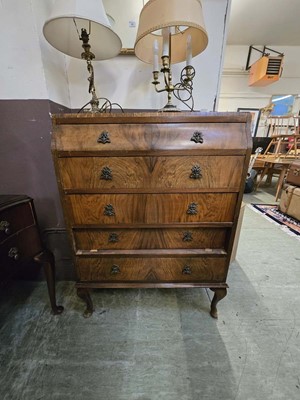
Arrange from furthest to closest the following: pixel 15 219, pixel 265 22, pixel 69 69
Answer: pixel 265 22 < pixel 69 69 < pixel 15 219

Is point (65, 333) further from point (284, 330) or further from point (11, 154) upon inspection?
point (284, 330)

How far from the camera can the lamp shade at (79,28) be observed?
72 centimetres

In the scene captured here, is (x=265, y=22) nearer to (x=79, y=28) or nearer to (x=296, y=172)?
(x=296, y=172)

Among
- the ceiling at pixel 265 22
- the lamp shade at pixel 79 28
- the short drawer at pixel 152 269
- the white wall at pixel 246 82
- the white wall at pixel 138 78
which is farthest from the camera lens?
the white wall at pixel 246 82

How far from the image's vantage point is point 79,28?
2.93 feet

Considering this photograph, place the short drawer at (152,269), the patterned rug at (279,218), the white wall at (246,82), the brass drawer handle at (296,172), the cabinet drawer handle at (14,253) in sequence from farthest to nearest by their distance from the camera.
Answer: the white wall at (246,82) → the brass drawer handle at (296,172) → the patterned rug at (279,218) → the short drawer at (152,269) → the cabinet drawer handle at (14,253)

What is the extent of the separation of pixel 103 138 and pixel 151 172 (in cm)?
25

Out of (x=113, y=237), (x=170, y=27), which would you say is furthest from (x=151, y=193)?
(x=170, y=27)

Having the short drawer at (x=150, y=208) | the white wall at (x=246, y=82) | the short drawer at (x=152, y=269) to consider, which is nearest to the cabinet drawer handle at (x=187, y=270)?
the short drawer at (x=152, y=269)

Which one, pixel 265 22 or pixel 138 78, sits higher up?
pixel 265 22

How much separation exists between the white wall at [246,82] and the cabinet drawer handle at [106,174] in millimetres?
4808

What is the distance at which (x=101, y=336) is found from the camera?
1.01 metres

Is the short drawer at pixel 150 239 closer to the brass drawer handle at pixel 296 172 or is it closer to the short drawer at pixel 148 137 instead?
the short drawer at pixel 148 137

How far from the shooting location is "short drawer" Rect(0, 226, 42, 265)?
0.81m
